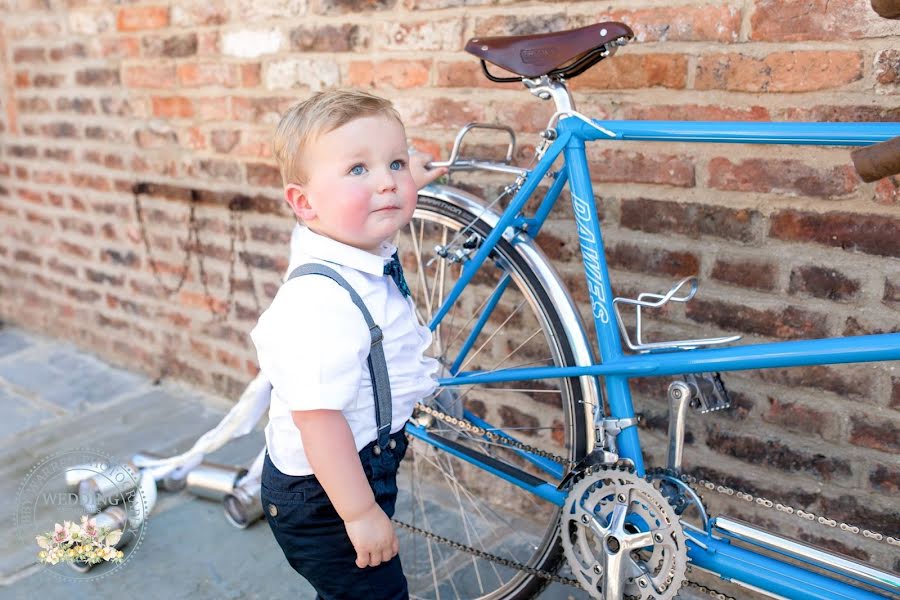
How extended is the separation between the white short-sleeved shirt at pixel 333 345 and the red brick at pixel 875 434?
91cm

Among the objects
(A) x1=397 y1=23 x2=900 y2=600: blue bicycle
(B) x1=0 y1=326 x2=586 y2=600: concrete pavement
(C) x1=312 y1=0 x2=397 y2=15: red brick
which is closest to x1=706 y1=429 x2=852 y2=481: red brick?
(A) x1=397 y1=23 x2=900 y2=600: blue bicycle

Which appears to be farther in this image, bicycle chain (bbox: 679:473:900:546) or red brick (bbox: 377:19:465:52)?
red brick (bbox: 377:19:465:52)

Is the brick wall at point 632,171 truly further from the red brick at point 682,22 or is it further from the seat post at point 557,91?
the seat post at point 557,91

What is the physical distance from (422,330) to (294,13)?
1.40 m

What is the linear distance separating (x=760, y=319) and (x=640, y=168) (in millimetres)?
430

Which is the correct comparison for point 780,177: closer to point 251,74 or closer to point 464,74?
point 464,74

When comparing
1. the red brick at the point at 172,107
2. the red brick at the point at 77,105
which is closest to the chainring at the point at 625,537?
the red brick at the point at 172,107

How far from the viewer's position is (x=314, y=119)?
1.36 metres

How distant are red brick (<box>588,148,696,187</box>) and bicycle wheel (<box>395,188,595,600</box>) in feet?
1.14

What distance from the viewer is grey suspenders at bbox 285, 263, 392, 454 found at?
4.49ft

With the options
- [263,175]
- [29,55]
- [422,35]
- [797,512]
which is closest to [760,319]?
[797,512]

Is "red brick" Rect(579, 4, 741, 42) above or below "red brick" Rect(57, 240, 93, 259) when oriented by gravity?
above

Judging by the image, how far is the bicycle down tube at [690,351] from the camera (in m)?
1.33

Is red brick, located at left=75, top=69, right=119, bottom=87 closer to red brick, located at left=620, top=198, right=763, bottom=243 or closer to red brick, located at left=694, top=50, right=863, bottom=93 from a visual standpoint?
red brick, located at left=620, top=198, right=763, bottom=243
